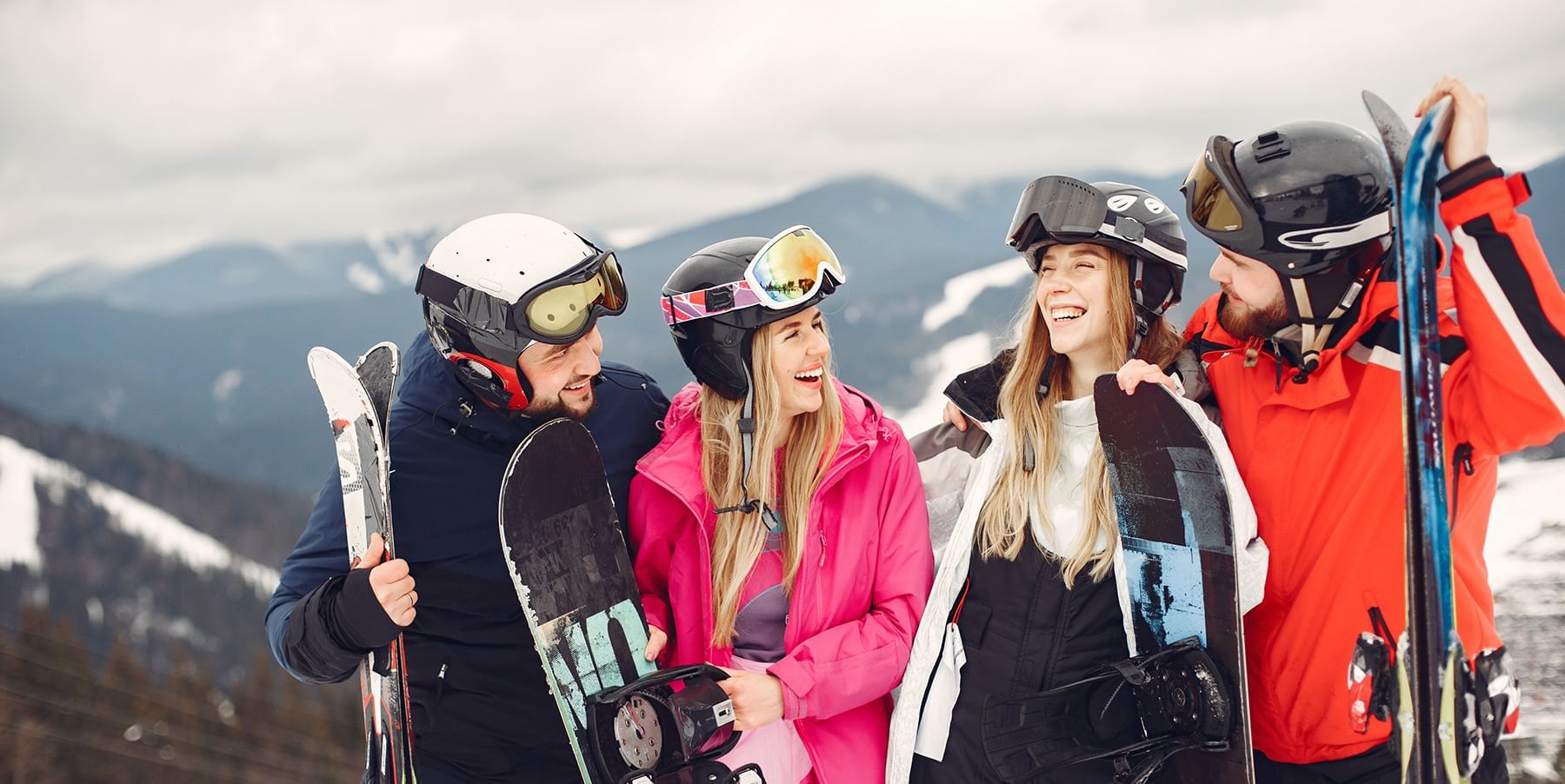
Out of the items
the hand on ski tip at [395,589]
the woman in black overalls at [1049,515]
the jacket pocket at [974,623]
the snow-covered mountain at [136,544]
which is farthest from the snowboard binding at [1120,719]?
the snow-covered mountain at [136,544]

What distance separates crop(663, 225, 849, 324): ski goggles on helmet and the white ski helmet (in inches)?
12.7

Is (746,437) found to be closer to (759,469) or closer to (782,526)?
(759,469)

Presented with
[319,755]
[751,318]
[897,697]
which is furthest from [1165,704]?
[319,755]

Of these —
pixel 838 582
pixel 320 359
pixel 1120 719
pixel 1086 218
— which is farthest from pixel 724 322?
pixel 1120 719

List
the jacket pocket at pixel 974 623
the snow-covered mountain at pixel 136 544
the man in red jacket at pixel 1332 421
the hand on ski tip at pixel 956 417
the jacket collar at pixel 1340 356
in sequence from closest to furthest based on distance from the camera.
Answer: the man in red jacket at pixel 1332 421 → the jacket collar at pixel 1340 356 → the jacket pocket at pixel 974 623 → the hand on ski tip at pixel 956 417 → the snow-covered mountain at pixel 136 544

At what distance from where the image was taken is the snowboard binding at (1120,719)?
2896mm

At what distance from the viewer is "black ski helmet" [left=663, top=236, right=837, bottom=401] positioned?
333 cm

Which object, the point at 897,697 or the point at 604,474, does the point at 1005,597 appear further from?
the point at 604,474

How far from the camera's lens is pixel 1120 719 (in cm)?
306

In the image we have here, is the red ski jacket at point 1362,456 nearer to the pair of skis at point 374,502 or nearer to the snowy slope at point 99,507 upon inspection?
the pair of skis at point 374,502

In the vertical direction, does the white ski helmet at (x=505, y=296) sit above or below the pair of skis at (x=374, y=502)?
above

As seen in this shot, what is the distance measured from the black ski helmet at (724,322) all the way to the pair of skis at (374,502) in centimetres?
95

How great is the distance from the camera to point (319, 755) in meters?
38.8

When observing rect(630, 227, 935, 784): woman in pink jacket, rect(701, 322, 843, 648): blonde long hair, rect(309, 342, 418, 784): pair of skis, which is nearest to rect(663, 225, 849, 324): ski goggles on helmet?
rect(630, 227, 935, 784): woman in pink jacket
